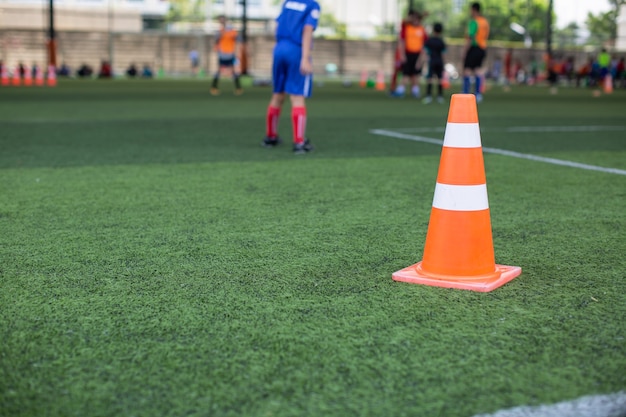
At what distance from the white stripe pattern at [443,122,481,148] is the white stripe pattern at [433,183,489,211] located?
0.54 feet

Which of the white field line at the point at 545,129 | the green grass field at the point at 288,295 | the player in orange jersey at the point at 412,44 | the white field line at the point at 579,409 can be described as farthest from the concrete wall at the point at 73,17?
the white field line at the point at 579,409

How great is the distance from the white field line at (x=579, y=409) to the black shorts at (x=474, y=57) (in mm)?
14976

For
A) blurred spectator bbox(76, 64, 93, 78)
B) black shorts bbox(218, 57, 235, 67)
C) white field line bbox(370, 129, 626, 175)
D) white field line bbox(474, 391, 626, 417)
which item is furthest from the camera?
blurred spectator bbox(76, 64, 93, 78)

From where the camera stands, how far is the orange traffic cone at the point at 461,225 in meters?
2.87

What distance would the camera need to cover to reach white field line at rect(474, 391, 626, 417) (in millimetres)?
1763

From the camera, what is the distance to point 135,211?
428cm

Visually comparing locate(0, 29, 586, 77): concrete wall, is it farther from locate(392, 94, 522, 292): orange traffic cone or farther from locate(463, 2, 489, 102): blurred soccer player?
locate(392, 94, 522, 292): orange traffic cone

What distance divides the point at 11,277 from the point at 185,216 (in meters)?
1.34

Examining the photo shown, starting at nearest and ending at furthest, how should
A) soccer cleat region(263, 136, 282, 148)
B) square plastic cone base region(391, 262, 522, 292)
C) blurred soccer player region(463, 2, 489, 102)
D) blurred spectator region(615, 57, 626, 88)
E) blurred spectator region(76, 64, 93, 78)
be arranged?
square plastic cone base region(391, 262, 522, 292) → soccer cleat region(263, 136, 282, 148) → blurred soccer player region(463, 2, 489, 102) → blurred spectator region(615, 57, 626, 88) → blurred spectator region(76, 64, 93, 78)

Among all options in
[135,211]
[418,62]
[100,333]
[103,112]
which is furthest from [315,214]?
[418,62]

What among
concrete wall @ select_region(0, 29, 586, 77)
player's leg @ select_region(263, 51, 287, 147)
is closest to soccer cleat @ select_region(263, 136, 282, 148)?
player's leg @ select_region(263, 51, 287, 147)

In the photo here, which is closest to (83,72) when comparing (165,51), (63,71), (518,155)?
(63,71)

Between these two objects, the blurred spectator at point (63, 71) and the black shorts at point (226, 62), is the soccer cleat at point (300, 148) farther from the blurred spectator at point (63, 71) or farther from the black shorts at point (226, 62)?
the blurred spectator at point (63, 71)

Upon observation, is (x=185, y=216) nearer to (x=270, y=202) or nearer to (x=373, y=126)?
(x=270, y=202)
